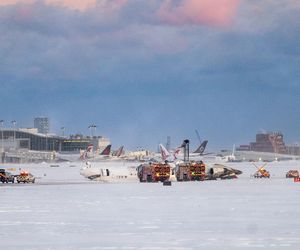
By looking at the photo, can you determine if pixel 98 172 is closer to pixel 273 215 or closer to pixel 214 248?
pixel 273 215

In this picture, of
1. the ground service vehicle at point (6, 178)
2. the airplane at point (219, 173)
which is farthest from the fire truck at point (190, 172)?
the ground service vehicle at point (6, 178)

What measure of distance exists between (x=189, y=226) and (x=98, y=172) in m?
83.9

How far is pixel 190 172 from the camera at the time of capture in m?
112

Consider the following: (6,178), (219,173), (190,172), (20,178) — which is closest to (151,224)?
(20,178)

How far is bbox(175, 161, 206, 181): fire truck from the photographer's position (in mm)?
111625

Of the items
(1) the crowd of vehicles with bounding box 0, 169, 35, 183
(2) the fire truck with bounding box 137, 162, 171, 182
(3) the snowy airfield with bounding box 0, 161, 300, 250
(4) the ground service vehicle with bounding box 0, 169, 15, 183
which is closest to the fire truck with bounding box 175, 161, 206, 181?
(2) the fire truck with bounding box 137, 162, 171, 182

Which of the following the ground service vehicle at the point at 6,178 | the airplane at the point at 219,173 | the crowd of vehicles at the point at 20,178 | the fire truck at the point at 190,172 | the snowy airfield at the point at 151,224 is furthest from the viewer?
the airplane at the point at 219,173

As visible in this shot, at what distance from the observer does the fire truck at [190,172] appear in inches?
4395

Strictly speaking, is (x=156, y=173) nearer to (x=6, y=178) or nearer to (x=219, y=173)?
(x=219, y=173)

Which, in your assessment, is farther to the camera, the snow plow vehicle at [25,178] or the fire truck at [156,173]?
the fire truck at [156,173]

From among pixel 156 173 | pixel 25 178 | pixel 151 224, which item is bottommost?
pixel 151 224

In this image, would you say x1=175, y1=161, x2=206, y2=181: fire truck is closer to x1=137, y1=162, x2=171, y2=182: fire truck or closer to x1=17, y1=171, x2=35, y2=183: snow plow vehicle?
x1=137, y1=162, x2=171, y2=182: fire truck

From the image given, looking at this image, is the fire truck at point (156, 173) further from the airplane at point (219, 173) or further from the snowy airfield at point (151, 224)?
the snowy airfield at point (151, 224)

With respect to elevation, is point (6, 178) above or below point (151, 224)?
above
